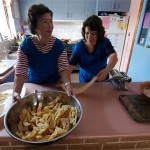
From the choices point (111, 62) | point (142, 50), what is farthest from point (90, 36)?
point (142, 50)

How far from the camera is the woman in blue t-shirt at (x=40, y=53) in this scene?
2.93 ft

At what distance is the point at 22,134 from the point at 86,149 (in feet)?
1.15

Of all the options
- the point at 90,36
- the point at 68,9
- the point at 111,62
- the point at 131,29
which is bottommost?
the point at 111,62

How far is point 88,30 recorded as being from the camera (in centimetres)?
119

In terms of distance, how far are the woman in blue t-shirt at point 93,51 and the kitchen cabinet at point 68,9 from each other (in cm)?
242

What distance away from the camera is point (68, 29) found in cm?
381

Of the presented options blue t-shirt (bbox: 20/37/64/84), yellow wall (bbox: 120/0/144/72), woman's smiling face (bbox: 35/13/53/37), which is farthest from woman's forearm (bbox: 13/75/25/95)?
yellow wall (bbox: 120/0/144/72)

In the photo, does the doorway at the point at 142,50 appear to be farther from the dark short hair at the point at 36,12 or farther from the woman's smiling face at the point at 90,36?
the dark short hair at the point at 36,12

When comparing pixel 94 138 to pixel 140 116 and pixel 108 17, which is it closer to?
pixel 140 116

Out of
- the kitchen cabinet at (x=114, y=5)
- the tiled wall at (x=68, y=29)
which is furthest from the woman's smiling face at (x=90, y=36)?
the tiled wall at (x=68, y=29)

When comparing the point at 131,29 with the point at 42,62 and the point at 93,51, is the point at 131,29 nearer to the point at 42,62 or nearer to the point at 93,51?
the point at 93,51

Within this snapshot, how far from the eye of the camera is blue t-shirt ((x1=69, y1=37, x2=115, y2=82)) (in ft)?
4.35

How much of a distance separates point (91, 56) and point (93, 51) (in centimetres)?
5

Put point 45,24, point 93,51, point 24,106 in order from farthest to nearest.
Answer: point 93,51 → point 45,24 → point 24,106
